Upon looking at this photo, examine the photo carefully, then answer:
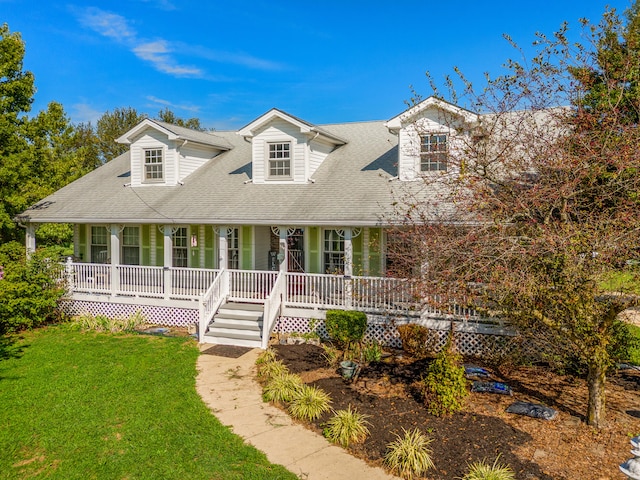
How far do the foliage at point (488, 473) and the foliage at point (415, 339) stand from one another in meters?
5.31

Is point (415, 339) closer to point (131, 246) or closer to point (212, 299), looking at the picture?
point (212, 299)

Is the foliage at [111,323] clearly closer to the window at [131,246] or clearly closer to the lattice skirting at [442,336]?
the window at [131,246]

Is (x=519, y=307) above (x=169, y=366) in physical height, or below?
above

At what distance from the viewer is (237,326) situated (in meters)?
12.5

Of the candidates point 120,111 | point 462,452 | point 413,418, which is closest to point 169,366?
point 413,418

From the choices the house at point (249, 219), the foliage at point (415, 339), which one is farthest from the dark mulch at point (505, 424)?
Result: the house at point (249, 219)

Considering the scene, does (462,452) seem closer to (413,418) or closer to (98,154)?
(413,418)

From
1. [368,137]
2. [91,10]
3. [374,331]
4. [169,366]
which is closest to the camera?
[169,366]

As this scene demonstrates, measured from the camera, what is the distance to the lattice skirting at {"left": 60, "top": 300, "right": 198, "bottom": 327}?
47.0 feet

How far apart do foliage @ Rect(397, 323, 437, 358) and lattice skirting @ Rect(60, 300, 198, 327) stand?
265 inches

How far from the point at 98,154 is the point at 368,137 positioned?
120 feet

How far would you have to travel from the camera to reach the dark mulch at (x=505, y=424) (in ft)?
20.0

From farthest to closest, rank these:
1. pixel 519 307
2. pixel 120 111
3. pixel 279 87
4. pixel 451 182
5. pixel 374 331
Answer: pixel 120 111 < pixel 279 87 < pixel 374 331 < pixel 451 182 < pixel 519 307

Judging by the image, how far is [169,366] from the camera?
10406mm
